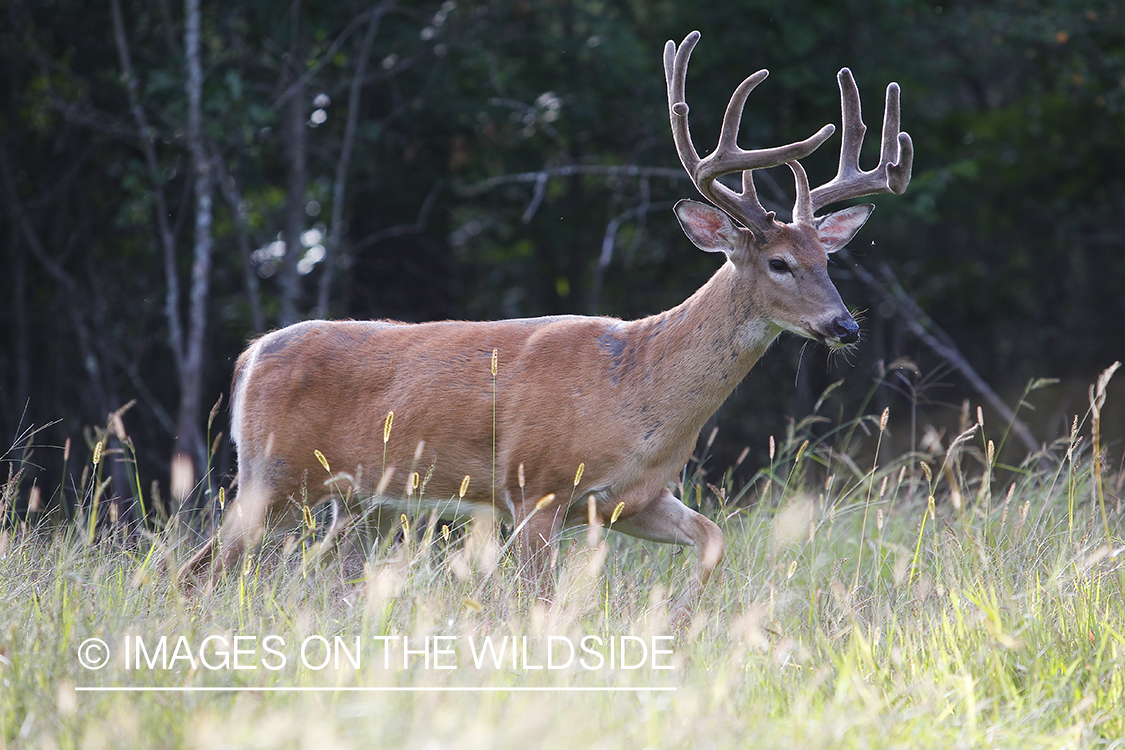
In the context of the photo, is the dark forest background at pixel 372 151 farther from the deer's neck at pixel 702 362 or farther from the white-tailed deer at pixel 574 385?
the deer's neck at pixel 702 362

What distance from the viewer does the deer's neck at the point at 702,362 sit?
4656mm

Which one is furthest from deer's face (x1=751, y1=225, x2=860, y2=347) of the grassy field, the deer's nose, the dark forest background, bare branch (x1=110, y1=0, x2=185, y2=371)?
bare branch (x1=110, y1=0, x2=185, y2=371)

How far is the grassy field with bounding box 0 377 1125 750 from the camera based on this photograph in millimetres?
2514

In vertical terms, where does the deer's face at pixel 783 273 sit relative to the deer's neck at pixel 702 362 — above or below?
above

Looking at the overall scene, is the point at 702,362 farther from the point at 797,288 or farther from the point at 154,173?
the point at 154,173

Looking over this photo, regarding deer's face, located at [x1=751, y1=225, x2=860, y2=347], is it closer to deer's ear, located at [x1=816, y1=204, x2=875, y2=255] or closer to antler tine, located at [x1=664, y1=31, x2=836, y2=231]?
antler tine, located at [x1=664, y1=31, x2=836, y2=231]

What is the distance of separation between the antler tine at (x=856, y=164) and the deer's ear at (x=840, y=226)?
0.09 m

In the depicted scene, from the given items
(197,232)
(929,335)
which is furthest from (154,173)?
(929,335)

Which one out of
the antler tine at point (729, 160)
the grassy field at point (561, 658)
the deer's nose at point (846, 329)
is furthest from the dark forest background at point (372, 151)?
the grassy field at point (561, 658)

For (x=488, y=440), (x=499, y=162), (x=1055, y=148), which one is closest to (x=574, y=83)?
(x=499, y=162)

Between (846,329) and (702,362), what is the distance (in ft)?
1.89

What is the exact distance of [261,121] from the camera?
9.04 metres

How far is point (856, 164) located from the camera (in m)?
5.21

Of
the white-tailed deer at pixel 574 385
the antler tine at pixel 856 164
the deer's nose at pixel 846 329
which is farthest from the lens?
the antler tine at pixel 856 164
